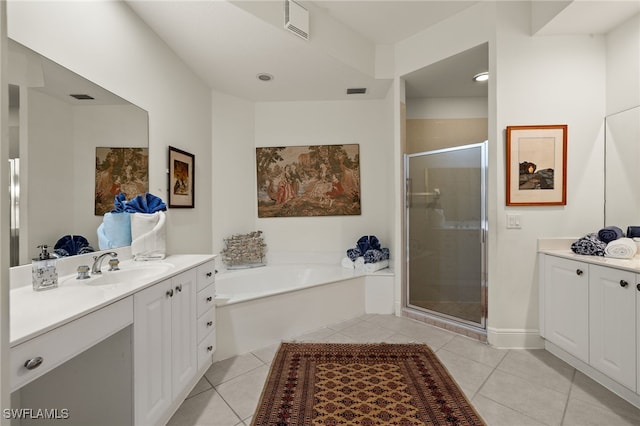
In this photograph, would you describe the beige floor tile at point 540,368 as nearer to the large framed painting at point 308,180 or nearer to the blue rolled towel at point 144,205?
the large framed painting at point 308,180

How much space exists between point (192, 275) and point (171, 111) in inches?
59.6

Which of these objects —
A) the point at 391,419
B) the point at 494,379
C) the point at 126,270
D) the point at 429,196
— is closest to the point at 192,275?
the point at 126,270

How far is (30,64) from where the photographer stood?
127 centimetres

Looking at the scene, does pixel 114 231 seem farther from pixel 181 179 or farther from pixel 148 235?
pixel 181 179

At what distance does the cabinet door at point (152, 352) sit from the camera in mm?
1215

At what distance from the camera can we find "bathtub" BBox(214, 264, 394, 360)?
7.23ft

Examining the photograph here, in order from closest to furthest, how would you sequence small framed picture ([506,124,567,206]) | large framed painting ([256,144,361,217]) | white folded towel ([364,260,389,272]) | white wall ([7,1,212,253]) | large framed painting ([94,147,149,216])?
white wall ([7,1,212,253])
large framed painting ([94,147,149,216])
small framed picture ([506,124,567,206])
white folded towel ([364,260,389,272])
large framed painting ([256,144,361,217])

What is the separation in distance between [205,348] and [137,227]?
908 mm

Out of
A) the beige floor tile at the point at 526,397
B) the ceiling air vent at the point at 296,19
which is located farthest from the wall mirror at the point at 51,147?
the beige floor tile at the point at 526,397

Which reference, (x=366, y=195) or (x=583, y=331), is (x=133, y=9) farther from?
(x=583, y=331)

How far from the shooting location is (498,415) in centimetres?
153

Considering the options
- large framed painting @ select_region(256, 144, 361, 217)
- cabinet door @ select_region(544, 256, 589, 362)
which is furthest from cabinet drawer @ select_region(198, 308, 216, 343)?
cabinet door @ select_region(544, 256, 589, 362)

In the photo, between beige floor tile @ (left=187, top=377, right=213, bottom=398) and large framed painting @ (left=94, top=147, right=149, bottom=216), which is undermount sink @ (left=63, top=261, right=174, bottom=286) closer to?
large framed painting @ (left=94, top=147, right=149, bottom=216)

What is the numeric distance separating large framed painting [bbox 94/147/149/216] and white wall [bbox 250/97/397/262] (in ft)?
5.33
